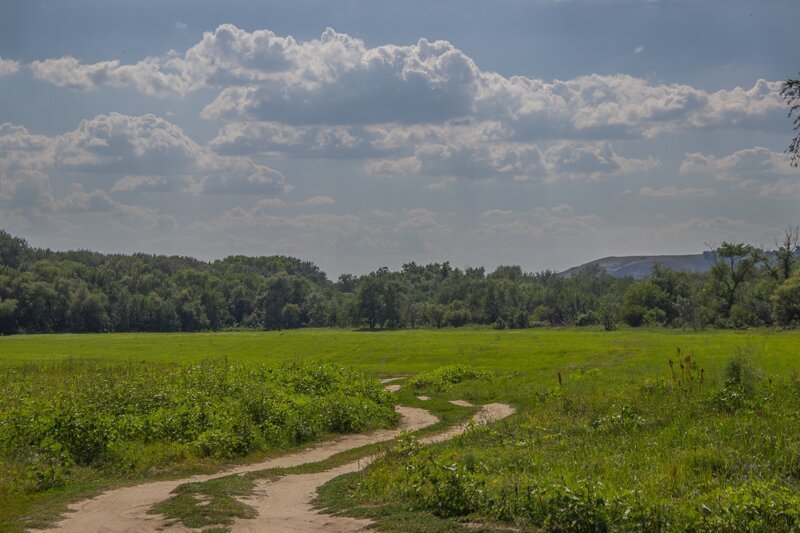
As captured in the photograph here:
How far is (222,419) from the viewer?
23.6 meters

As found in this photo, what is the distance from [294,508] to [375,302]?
140711mm

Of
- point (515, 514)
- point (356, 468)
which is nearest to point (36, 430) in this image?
point (356, 468)

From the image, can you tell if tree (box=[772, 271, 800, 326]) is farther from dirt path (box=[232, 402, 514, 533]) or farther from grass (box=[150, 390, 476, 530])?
dirt path (box=[232, 402, 514, 533])

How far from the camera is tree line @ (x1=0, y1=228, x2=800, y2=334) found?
4434 inches

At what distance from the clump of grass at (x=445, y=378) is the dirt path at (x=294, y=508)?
1881 centimetres

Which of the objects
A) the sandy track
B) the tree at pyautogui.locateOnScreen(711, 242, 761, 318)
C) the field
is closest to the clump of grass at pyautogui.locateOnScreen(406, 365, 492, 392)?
the field

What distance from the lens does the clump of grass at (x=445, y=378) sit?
40.1m

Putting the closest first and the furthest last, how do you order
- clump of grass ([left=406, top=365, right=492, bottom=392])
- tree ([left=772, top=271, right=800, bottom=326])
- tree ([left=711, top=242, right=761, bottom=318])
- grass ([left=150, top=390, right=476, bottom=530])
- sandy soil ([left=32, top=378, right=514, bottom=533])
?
sandy soil ([left=32, top=378, right=514, bottom=533])
grass ([left=150, top=390, right=476, bottom=530])
clump of grass ([left=406, top=365, right=492, bottom=392])
tree ([left=772, top=271, right=800, bottom=326])
tree ([left=711, top=242, right=761, bottom=318])

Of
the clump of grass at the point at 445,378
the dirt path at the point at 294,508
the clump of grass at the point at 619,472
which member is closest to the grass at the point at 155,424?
the dirt path at the point at 294,508

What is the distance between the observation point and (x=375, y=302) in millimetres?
155750

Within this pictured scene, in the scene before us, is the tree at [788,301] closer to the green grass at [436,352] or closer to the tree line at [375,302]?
the tree line at [375,302]

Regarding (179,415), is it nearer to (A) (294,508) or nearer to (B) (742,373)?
(A) (294,508)

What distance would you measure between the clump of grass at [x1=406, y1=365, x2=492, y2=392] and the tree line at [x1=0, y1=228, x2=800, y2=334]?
63002mm

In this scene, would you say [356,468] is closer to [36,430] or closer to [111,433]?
[111,433]
